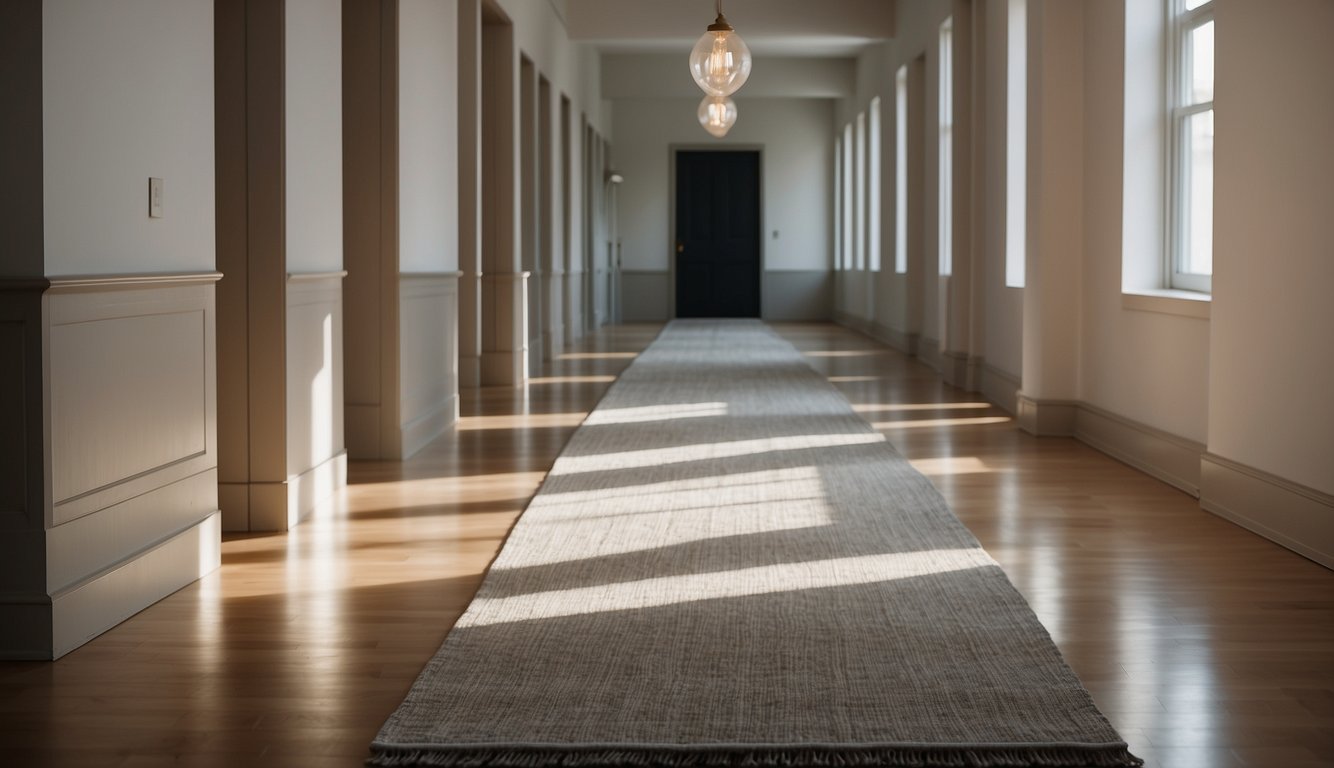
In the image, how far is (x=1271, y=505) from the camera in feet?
15.0

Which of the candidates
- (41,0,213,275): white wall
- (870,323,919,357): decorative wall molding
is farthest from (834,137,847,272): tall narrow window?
(41,0,213,275): white wall

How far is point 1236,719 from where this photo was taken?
2760mm

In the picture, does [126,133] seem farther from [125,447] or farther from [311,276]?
[311,276]

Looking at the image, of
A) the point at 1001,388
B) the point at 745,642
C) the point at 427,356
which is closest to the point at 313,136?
the point at 427,356

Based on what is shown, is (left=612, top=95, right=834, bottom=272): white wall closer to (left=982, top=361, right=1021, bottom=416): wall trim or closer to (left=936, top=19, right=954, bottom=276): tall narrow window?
(left=936, top=19, right=954, bottom=276): tall narrow window

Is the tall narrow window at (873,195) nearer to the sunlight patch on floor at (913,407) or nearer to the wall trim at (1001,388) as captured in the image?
the wall trim at (1001,388)

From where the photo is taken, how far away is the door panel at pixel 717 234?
71.2 ft

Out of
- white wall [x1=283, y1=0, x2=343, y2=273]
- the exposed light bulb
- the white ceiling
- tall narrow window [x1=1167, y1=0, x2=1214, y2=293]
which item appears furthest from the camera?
the white ceiling

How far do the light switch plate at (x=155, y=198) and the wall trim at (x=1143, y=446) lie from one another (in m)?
3.91

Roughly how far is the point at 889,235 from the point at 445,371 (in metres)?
8.36

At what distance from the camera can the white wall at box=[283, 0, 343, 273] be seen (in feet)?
15.9

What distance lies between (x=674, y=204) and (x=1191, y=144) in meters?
15.6

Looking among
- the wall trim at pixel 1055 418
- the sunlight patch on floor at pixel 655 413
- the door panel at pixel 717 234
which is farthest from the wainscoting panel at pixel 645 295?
the wall trim at pixel 1055 418

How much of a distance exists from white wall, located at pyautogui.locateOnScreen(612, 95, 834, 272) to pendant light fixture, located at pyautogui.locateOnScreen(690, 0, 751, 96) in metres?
13.7
